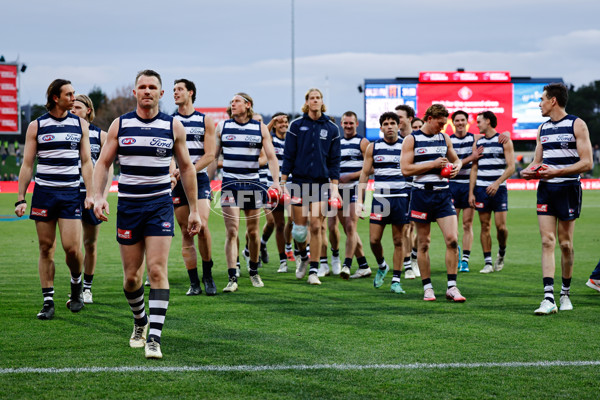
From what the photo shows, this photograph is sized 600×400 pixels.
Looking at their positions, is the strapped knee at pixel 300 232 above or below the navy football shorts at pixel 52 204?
below

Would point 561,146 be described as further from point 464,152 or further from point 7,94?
point 7,94

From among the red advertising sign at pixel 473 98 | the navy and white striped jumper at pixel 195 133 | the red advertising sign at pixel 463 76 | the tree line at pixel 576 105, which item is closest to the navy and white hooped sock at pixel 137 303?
the navy and white striped jumper at pixel 195 133

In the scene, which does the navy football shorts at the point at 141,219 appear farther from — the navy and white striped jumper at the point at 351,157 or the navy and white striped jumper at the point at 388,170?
the navy and white striped jumper at the point at 351,157

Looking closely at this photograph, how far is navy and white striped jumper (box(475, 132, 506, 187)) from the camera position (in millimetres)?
11695

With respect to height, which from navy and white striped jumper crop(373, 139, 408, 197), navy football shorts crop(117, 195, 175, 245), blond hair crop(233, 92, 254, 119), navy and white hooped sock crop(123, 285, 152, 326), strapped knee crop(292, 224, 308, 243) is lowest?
navy and white hooped sock crop(123, 285, 152, 326)

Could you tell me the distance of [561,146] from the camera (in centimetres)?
757

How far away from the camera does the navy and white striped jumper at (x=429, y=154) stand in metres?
8.33

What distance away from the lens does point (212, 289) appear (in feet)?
29.3

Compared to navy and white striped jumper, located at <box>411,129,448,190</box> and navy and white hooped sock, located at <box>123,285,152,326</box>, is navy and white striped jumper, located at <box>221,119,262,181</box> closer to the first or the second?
navy and white striped jumper, located at <box>411,129,448,190</box>

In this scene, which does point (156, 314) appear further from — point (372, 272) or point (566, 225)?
point (372, 272)

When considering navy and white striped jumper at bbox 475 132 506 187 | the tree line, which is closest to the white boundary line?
navy and white striped jumper at bbox 475 132 506 187

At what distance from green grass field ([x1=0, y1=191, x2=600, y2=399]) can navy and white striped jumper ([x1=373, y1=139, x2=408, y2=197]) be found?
1327 mm

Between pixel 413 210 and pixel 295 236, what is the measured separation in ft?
6.84

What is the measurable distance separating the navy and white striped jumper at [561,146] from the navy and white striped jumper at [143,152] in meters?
4.21
